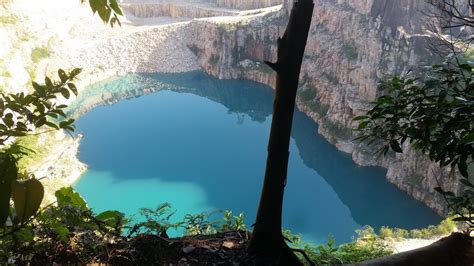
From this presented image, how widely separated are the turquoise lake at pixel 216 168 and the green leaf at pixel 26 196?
530 inches

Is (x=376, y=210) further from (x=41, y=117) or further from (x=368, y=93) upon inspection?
(x=41, y=117)

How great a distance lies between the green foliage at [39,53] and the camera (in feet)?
83.2

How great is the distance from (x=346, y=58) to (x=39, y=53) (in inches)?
721

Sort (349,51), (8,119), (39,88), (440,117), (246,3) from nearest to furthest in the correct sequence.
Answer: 1. (8,119)
2. (39,88)
3. (440,117)
4. (349,51)
5. (246,3)

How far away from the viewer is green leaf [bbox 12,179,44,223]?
90 cm

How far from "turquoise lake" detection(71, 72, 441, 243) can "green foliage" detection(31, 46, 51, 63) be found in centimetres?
334

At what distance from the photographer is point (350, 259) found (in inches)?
148

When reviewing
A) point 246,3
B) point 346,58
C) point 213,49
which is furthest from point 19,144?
point 246,3

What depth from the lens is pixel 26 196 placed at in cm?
90

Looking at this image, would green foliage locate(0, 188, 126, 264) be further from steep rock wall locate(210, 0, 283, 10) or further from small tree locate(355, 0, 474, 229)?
steep rock wall locate(210, 0, 283, 10)

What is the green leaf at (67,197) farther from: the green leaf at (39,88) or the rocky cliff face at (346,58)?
the rocky cliff face at (346,58)

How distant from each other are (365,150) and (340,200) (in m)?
3.34

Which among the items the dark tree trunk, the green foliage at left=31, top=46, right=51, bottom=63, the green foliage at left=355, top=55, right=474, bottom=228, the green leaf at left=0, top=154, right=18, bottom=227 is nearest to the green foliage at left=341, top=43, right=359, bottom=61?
the green foliage at left=31, top=46, right=51, bottom=63

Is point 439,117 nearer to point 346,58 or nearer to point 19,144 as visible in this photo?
point 19,144
